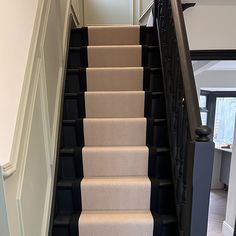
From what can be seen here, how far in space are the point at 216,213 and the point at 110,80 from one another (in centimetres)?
339

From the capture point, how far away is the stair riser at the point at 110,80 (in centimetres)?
240

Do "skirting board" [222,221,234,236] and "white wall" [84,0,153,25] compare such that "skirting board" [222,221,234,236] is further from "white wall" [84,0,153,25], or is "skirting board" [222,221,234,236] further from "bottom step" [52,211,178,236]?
"white wall" [84,0,153,25]

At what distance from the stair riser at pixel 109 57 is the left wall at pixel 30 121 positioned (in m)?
0.59

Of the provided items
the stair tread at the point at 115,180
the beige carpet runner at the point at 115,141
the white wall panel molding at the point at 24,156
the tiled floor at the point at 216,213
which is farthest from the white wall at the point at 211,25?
the tiled floor at the point at 216,213

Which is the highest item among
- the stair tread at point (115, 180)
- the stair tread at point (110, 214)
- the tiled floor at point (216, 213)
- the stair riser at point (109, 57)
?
the stair riser at point (109, 57)

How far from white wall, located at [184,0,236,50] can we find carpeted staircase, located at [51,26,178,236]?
1.25ft

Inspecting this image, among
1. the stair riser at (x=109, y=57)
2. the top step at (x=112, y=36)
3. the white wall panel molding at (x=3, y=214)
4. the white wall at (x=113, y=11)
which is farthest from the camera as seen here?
the white wall at (x=113, y=11)

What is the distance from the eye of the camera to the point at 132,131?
2102mm

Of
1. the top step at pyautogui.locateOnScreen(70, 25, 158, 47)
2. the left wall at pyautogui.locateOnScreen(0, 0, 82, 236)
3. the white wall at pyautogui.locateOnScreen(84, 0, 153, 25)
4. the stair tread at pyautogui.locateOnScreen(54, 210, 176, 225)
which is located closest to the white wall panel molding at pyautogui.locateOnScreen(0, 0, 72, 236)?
Result: the left wall at pyautogui.locateOnScreen(0, 0, 82, 236)

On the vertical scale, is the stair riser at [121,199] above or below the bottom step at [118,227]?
above

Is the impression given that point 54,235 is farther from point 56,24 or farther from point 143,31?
point 143,31

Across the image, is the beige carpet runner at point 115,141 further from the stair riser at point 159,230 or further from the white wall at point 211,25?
the white wall at point 211,25

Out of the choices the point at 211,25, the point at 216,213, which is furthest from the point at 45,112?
the point at 216,213

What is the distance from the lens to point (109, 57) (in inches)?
102
